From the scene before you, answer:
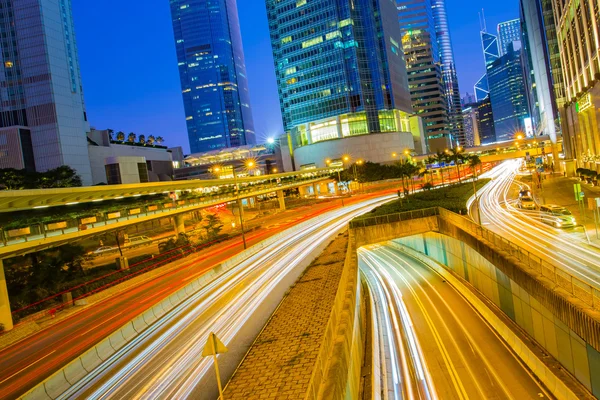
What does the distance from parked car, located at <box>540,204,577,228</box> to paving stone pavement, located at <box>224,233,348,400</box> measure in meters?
16.7

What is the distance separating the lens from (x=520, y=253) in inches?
699

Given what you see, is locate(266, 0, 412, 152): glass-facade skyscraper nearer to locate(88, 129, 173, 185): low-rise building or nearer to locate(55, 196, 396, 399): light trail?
locate(88, 129, 173, 185): low-rise building

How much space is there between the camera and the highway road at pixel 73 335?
1544 cm

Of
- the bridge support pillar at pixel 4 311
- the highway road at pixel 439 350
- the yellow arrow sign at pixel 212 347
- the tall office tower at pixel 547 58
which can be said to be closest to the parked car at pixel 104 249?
the bridge support pillar at pixel 4 311

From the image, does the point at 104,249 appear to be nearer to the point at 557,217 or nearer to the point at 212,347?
the point at 212,347

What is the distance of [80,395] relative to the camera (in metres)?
13.3

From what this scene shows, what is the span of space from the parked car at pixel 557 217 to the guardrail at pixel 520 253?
22.7 ft

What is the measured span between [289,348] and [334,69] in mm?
111508

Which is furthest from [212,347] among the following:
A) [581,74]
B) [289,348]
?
[581,74]

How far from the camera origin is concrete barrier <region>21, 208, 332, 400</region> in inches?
527

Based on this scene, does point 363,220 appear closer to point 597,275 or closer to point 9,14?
point 597,275

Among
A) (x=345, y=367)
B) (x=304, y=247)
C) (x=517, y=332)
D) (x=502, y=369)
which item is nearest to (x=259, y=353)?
(x=345, y=367)

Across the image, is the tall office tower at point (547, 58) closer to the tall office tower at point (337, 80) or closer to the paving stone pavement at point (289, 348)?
the tall office tower at point (337, 80)

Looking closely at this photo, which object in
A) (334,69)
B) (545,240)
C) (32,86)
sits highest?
(334,69)
